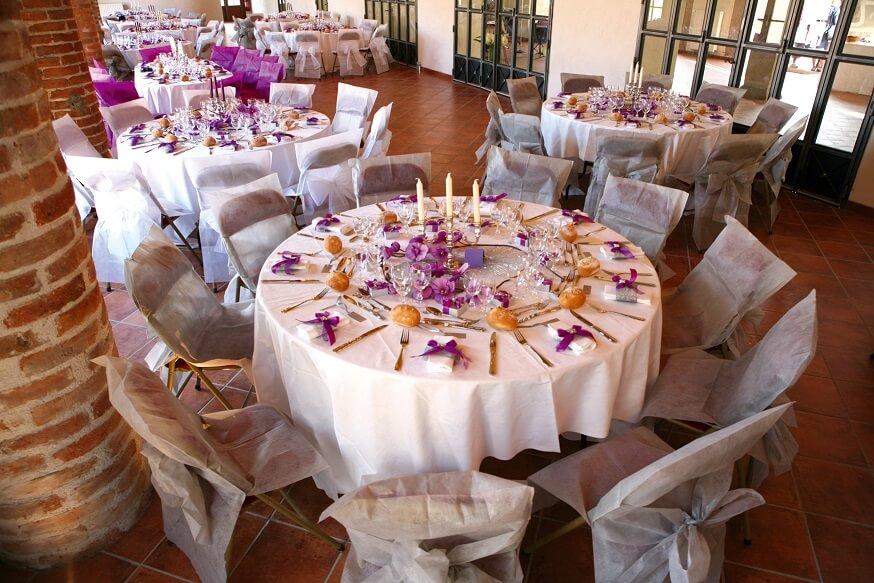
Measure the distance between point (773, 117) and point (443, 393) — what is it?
15.8 ft

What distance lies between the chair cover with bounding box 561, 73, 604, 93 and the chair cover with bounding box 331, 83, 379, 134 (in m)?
2.27

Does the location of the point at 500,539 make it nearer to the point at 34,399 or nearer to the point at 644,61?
the point at 34,399

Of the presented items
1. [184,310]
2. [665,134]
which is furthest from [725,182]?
[184,310]

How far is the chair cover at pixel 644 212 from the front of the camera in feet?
10.2

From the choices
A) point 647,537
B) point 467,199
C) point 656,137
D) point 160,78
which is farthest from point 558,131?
point 160,78

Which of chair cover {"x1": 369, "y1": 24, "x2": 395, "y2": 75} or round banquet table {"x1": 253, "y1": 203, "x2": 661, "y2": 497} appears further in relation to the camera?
chair cover {"x1": 369, "y1": 24, "x2": 395, "y2": 75}

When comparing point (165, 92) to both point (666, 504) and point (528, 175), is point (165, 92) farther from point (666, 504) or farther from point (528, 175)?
point (666, 504)

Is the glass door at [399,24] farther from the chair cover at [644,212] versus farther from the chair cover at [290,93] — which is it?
the chair cover at [644,212]

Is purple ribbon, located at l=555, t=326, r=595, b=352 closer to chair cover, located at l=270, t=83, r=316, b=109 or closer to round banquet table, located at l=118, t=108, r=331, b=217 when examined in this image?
round banquet table, located at l=118, t=108, r=331, b=217

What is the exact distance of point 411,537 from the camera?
1.42 m

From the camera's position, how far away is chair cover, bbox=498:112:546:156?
15.5ft

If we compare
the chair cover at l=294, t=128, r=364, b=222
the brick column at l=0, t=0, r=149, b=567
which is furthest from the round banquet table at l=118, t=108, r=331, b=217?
the brick column at l=0, t=0, r=149, b=567

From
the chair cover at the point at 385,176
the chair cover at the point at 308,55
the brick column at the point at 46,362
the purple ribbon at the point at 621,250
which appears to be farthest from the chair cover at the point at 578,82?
the chair cover at the point at 308,55

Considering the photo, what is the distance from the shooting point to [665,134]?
14.7 ft
